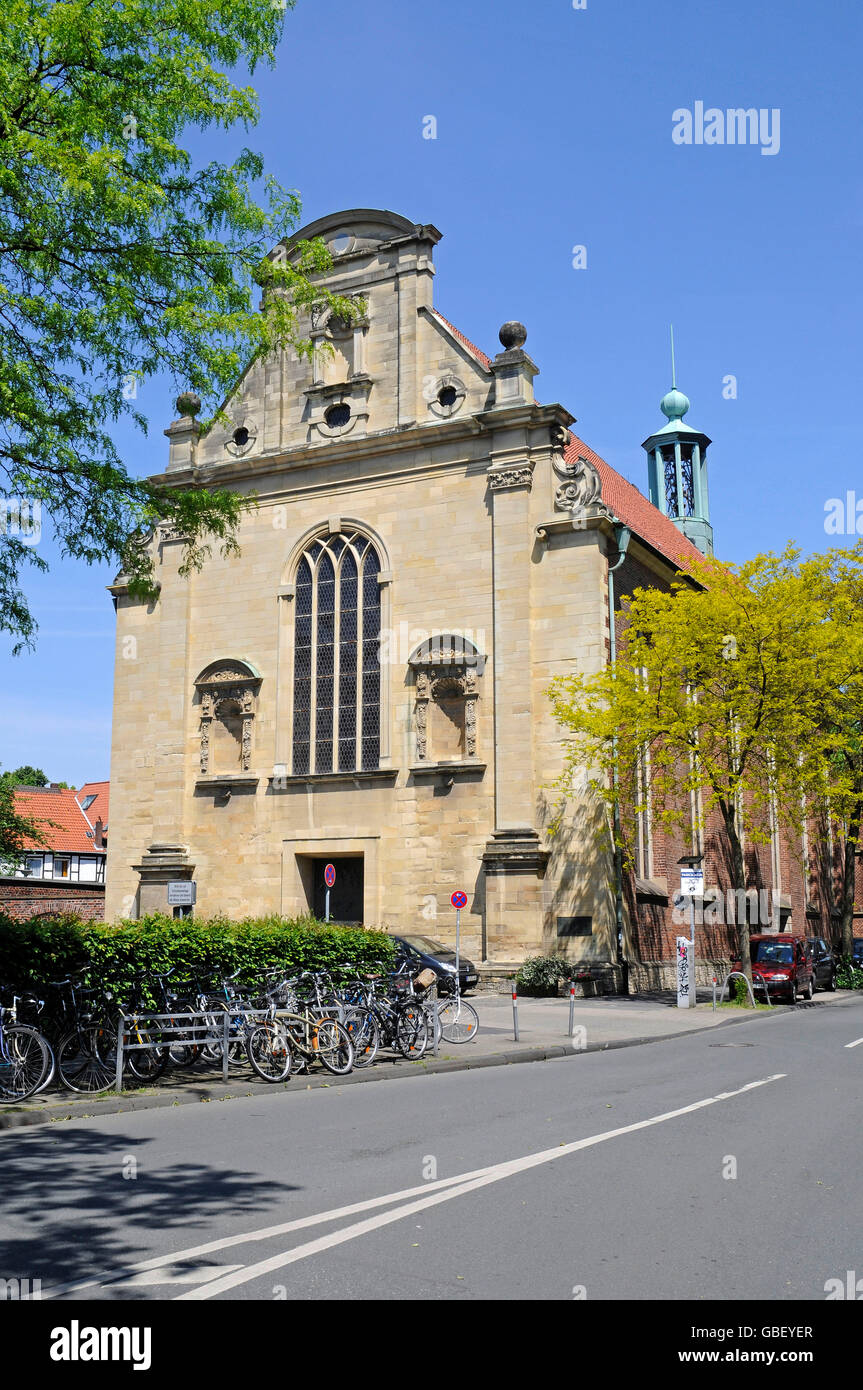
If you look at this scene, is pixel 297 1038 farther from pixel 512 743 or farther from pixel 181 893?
pixel 181 893

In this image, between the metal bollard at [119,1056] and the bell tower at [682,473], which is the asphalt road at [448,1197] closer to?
the metal bollard at [119,1056]

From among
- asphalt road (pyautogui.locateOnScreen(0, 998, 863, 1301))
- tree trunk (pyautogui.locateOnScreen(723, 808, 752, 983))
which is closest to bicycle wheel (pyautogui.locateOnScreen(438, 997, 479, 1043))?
asphalt road (pyautogui.locateOnScreen(0, 998, 863, 1301))

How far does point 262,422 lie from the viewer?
1367 inches

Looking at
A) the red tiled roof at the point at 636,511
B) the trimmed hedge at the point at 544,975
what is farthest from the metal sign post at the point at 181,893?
the red tiled roof at the point at 636,511

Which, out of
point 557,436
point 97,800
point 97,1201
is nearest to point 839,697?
point 557,436

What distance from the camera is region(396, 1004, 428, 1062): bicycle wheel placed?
609 inches

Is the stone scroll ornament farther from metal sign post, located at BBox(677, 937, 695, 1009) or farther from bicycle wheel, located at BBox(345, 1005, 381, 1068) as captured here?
bicycle wheel, located at BBox(345, 1005, 381, 1068)

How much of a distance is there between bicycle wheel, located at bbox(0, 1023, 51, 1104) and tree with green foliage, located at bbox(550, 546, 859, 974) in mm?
17422

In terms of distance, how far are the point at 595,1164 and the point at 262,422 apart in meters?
29.3

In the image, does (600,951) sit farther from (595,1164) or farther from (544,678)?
(595,1164)

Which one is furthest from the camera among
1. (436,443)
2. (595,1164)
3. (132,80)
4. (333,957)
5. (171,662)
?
(171,662)

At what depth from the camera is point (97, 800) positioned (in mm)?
83125

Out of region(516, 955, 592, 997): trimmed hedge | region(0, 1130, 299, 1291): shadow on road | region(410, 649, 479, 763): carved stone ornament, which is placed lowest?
region(516, 955, 592, 997): trimmed hedge
